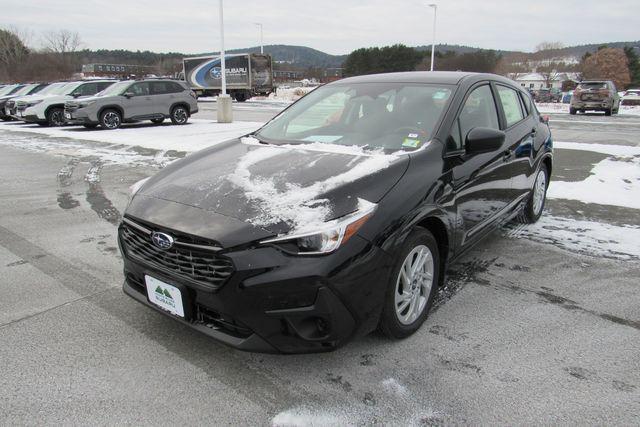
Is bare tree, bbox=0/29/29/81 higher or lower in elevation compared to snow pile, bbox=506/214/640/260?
higher

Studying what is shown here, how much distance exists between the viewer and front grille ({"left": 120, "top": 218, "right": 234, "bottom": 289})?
92.1 inches

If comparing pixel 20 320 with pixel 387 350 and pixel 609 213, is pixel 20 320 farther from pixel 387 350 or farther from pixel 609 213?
pixel 609 213

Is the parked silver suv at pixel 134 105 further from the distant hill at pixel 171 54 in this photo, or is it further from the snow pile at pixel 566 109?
the distant hill at pixel 171 54

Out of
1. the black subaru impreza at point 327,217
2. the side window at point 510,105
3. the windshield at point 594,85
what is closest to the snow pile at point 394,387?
the black subaru impreza at point 327,217

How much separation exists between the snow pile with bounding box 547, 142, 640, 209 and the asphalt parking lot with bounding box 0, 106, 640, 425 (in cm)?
182

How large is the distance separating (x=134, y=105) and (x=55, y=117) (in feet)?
12.9

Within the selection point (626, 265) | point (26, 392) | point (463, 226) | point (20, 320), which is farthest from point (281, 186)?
point (626, 265)

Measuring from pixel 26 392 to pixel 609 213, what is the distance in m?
6.10

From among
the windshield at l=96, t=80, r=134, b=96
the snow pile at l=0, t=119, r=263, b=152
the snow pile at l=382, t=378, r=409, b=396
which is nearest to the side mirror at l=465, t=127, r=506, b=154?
the snow pile at l=382, t=378, r=409, b=396

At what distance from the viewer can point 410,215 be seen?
8.84ft

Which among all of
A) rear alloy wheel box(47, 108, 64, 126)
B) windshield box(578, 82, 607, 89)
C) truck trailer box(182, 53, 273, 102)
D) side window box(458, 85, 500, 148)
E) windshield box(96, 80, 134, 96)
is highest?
truck trailer box(182, 53, 273, 102)

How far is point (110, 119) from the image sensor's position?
1585 cm

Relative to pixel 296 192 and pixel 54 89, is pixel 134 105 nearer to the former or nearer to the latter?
pixel 54 89

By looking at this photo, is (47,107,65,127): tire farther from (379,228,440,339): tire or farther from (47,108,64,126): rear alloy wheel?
(379,228,440,339): tire
